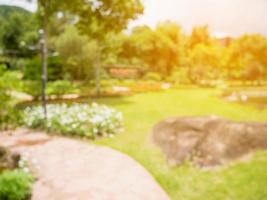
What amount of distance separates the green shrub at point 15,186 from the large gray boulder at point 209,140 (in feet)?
8.46

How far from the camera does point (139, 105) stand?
11.2m

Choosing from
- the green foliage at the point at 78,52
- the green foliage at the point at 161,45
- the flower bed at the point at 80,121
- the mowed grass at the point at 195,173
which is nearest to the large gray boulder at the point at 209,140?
the mowed grass at the point at 195,173

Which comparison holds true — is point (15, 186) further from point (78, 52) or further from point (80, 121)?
point (78, 52)

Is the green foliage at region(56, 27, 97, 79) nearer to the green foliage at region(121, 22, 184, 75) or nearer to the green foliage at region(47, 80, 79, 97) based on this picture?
the green foliage at region(47, 80, 79, 97)

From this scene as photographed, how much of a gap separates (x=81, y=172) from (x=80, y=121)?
253cm

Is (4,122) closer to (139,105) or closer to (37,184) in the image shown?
(37,184)

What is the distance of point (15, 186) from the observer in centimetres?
450

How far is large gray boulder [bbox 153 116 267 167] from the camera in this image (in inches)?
231

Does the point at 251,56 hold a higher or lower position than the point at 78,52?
lower

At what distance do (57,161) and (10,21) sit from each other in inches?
983

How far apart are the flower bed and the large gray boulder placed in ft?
4.27

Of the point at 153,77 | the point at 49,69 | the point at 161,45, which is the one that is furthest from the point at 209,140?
the point at 161,45

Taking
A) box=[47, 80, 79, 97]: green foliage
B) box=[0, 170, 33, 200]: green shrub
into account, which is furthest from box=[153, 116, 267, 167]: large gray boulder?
box=[47, 80, 79, 97]: green foliage

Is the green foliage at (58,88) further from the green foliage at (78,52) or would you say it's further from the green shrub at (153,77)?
the green shrub at (153,77)
